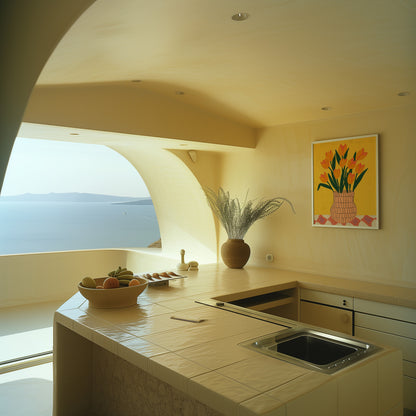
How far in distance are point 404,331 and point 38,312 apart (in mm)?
3946

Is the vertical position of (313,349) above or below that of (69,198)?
below

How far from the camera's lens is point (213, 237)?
4.92m

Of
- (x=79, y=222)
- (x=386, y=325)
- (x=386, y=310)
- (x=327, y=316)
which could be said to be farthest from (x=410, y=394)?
(x=79, y=222)

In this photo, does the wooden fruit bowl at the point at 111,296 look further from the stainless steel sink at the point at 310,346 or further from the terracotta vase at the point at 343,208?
the terracotta vase at the point at 343,208

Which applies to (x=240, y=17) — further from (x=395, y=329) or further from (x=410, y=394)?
(x=410, y=394)

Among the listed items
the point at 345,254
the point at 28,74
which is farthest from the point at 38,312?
the point at 28,74

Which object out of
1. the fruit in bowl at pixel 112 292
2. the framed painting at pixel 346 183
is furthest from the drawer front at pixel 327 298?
the fruit in bowl at pixel 112 292

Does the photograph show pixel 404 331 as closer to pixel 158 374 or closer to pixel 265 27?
pixel 158 374

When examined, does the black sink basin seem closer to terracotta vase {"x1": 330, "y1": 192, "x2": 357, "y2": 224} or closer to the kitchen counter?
the kitchen counter

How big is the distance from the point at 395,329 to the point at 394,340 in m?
0.09

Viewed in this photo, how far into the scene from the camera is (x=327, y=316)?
3275 millimetres

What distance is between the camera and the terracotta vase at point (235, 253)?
160 inches

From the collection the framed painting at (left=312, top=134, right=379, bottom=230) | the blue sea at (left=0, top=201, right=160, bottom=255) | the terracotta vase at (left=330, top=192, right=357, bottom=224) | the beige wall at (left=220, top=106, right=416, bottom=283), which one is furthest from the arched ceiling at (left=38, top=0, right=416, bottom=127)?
the blue sea at (left=0, top=201, right=160, bottom=255)

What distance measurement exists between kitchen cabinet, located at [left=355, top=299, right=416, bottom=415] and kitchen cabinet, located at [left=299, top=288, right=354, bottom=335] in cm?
7
